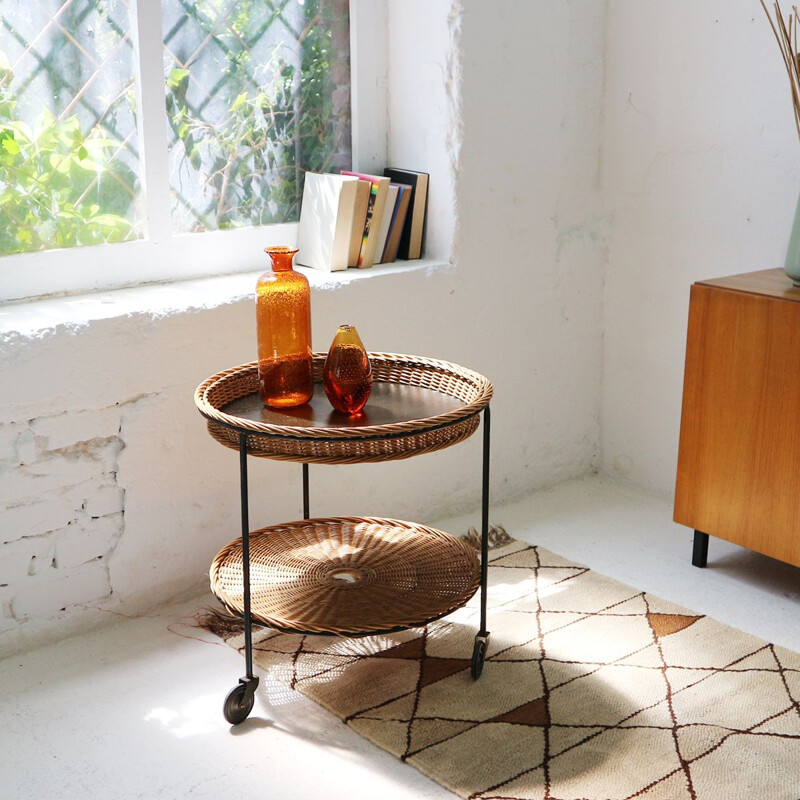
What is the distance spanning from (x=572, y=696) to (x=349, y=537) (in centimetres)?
62

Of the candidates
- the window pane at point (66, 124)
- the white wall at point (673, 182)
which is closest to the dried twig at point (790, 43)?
the white wall at point (673, 182)

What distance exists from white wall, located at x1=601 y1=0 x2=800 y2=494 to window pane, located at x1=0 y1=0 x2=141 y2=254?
1.42m

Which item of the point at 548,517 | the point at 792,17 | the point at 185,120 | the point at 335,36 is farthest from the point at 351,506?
the point at 792,17

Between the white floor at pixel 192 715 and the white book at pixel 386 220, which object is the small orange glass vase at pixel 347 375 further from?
the white book at pixel 386 220

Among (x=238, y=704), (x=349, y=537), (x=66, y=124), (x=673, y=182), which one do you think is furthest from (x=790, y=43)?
(x=238, y=704)

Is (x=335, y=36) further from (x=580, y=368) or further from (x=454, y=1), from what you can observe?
(x=580, y=368)

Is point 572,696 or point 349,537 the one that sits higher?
point 349,537

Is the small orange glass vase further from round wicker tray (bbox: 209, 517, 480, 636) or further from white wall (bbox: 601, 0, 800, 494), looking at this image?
white wall (bbox: 601, 0, 800, 494)

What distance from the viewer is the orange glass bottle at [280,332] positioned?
2.06m

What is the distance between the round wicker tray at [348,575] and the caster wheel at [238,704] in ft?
0.46

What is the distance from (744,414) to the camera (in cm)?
246

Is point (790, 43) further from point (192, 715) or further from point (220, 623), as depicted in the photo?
point (192, 715)

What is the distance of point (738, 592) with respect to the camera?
102 inches

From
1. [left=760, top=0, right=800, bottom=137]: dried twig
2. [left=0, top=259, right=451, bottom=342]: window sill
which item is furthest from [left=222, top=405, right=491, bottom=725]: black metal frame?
[left=760, top=0, right=800, bottom=137]: dried twig
